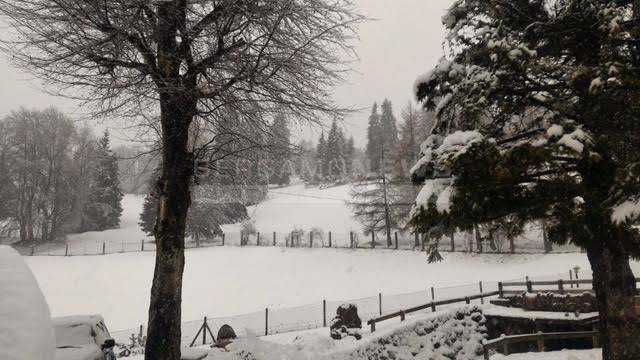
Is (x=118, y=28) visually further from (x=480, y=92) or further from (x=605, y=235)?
(x=605, y=235)

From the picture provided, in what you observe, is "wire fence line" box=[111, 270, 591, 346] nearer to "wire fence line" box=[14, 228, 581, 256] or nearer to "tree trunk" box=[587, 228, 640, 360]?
"wire fence line" box=[14, 228, 581, 256]

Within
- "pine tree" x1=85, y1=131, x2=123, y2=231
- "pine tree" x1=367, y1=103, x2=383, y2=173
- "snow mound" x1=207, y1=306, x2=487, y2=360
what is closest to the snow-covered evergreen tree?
"pine tree" x1=367, y1=103, x2=383, y2=173

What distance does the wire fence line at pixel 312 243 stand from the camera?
3206 centimetres

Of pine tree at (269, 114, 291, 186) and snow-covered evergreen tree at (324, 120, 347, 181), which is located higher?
snow-covered evergreen tree at (324, 120, 347, 181)

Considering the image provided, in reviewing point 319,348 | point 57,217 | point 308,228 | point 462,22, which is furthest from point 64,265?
point 462,22

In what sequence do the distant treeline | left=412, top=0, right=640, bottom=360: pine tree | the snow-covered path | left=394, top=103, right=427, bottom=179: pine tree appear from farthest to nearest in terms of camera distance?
the distant treeline
left=394, top=103, right=427, bottom=179: pine tree
the snow-covered path
left=412, top=0, right=640, bottom=360: pine tree

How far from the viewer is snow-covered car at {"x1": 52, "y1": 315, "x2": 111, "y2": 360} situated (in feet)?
26.2

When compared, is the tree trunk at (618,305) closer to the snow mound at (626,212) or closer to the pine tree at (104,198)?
the snow mound at (626,212)

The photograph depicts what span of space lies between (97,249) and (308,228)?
2083 centimetres

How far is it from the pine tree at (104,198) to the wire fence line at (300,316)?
3260 centimetres

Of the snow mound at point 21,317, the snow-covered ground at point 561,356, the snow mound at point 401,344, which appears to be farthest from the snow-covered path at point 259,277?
the snow mound at point 21,317

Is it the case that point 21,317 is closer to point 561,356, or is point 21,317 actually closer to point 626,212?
point 626,212

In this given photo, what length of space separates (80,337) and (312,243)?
96.8ft

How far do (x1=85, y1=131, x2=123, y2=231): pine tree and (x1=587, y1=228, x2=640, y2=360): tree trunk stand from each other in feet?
155
